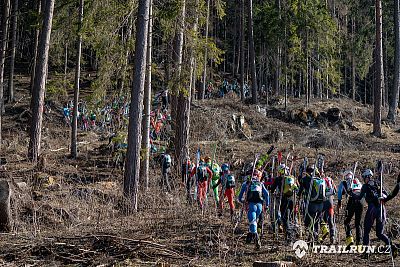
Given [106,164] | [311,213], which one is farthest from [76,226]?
[106,164]

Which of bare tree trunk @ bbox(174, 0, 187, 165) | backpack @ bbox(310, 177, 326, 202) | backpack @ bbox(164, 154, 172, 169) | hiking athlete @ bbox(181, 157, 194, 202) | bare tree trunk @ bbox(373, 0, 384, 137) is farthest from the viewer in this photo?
bare tree trunk @ bbox(373, 0, 384, 137)

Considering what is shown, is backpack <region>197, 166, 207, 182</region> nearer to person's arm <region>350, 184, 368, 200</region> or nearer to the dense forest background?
the dense forest background

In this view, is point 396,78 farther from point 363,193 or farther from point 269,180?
point 363,193

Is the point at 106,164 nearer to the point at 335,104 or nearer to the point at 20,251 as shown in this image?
the point at 20,251

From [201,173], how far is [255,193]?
4065mm

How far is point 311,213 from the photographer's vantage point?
36.3ft

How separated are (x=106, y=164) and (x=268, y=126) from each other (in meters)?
10.4

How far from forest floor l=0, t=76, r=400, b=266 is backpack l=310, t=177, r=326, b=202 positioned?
1243mm

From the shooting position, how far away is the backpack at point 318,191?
10984 mm

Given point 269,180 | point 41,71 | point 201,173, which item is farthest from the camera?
point 41,71

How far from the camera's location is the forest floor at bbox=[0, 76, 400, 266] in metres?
8.77

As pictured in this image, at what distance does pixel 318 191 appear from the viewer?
11000 millimetres

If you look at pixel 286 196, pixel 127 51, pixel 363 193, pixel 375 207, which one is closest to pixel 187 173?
pixel 127 51

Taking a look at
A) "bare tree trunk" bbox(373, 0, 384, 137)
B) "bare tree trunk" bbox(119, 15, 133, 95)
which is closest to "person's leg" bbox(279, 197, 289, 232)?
"bare tree trunk" bbox(119, 15, 133, 95)
